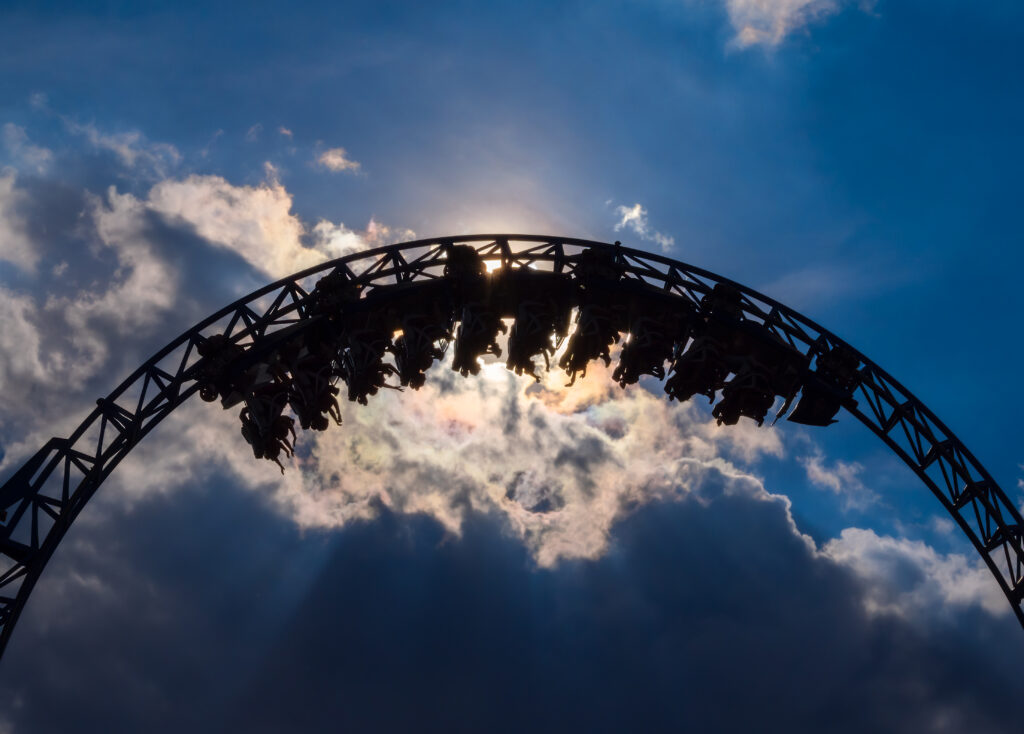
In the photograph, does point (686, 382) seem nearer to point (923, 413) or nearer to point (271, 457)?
point (923, 413)

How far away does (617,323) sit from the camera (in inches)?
627

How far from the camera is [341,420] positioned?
14852 mm

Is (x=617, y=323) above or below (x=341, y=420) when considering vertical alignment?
above

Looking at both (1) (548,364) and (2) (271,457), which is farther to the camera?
(1) (548,364)

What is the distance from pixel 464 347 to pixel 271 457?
394 centimetres

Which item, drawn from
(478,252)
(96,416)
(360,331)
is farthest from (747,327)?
(96,416)

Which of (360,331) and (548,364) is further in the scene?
(548,364)

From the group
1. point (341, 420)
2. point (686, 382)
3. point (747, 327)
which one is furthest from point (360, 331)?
point (747, 327)

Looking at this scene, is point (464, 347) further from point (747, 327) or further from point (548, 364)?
point (747, 327)

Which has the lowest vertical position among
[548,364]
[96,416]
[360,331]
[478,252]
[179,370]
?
[96,416]

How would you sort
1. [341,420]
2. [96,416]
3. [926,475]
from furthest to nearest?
[926,475]
[341,420]
[96,416]

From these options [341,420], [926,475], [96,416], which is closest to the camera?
[96,416]

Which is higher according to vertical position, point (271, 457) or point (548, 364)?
point (548, 364)

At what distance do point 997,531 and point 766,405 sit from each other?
15.7 feet
